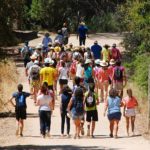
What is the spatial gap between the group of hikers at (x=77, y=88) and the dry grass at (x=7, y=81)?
1415mm

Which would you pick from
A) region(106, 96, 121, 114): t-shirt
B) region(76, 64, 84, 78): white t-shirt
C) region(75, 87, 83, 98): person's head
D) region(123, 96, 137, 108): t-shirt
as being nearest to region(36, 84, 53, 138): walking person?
region(75, 87, 83, 98): person's head

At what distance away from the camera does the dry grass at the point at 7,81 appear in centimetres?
2791

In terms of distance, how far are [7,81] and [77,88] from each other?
12.1 metres

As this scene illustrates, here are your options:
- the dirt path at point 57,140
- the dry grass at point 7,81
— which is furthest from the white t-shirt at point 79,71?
the dry grass at point 7,81

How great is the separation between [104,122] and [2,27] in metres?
5.16

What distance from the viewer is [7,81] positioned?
31.6 m

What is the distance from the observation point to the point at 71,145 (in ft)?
61.9

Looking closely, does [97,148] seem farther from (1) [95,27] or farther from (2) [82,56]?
(1) [95,27]

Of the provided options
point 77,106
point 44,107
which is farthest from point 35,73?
point 77,106

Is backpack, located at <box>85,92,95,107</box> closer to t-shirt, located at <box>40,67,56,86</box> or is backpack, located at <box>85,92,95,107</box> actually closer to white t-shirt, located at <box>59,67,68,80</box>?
t-shirt, located at <box>40,67,56,86</box>

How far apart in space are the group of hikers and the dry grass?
1415 mm

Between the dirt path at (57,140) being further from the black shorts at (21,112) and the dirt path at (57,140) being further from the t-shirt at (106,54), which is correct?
the t-shirt at (106,54)

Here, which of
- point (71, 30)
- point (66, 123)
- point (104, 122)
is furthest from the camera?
point (71, 30)

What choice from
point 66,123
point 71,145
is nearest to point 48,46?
point 66,123
